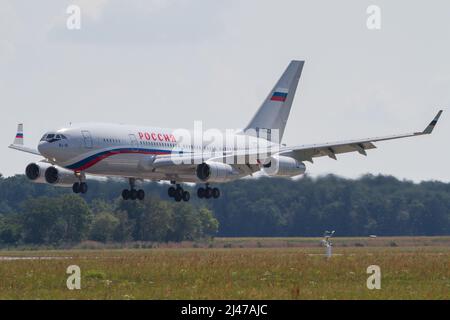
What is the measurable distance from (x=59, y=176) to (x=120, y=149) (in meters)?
5.52

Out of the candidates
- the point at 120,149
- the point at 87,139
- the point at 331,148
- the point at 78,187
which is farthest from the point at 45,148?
the point at 331,148

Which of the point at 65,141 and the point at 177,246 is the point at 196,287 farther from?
the point at 177,246

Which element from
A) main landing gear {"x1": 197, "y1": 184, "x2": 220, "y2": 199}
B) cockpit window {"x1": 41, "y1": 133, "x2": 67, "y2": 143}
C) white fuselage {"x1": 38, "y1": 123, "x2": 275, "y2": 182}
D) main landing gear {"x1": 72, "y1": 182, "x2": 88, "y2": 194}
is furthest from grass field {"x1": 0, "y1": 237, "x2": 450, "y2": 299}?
main landing gear {"x1": 197, "y1": 184, "x2": 220, "y2": 199}

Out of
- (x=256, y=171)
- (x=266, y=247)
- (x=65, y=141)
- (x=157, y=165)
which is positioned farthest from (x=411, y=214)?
(x=65, y=141)

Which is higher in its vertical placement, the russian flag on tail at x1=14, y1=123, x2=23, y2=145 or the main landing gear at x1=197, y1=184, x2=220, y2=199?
the russian flag on tail at x1=14, y1=123, x2=23, y2=145

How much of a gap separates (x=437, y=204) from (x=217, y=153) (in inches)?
1228

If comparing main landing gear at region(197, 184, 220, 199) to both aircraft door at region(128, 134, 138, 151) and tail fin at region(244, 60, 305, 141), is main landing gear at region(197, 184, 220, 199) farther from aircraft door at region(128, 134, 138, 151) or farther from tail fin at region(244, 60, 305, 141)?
aircraft door at region(128, 134, 138, 151)

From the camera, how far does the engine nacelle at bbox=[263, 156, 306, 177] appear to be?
69562 mm

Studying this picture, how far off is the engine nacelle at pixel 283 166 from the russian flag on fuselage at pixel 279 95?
8830 mm

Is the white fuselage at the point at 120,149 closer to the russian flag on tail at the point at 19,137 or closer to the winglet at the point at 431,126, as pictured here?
the russian flag on tail at the point at 19,137

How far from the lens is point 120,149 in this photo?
6512 cm

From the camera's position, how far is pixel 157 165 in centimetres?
6712

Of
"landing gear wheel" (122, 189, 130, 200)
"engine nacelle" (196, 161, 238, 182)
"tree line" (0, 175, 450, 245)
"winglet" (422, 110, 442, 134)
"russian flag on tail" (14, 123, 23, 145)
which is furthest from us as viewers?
"tree line" (0, 175, 450, 245)

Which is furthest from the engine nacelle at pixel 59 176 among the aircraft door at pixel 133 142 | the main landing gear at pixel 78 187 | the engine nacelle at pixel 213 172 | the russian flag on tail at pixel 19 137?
the engine nacelle at pixel 213 172
